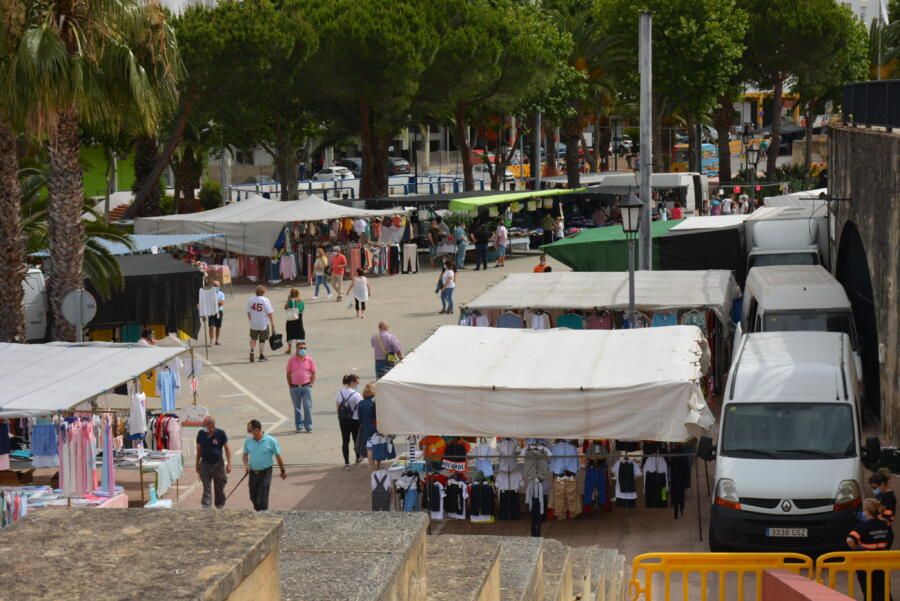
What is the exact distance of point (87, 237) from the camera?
24203 millimetres

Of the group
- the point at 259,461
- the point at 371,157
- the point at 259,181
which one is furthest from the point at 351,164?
the point at 259,461

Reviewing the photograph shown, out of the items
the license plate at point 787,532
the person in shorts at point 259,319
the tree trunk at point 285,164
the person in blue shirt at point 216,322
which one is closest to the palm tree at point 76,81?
the person in shorts at point 259,319

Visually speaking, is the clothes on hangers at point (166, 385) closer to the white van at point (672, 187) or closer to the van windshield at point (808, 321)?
the van windshield at point (808, 321)

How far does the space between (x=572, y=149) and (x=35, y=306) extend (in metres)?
44.8

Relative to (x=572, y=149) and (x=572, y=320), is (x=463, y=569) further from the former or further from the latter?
(x=572, y=149)

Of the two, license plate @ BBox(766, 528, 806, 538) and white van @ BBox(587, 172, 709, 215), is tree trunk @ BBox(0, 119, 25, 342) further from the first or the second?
white van @ BBox(587, 172, 709, 215)

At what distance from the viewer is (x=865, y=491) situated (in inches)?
603

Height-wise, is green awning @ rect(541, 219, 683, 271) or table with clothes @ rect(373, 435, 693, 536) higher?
green awning @ rect(541, 219, 683, 271)

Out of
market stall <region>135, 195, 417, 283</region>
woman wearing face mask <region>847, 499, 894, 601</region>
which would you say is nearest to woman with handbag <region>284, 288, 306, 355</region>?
market stall <region>135, 195, 417, 283</region>

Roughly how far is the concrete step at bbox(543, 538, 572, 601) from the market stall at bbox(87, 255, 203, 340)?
15.9 metres

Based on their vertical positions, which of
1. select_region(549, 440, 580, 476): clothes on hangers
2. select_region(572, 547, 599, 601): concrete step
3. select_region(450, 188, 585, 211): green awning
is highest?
select_region(450, 188, 585, 211): green awning

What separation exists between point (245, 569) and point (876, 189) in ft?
60.1

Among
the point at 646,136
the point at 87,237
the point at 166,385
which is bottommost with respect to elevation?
the point at 166,385

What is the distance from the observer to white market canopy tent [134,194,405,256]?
127ft
